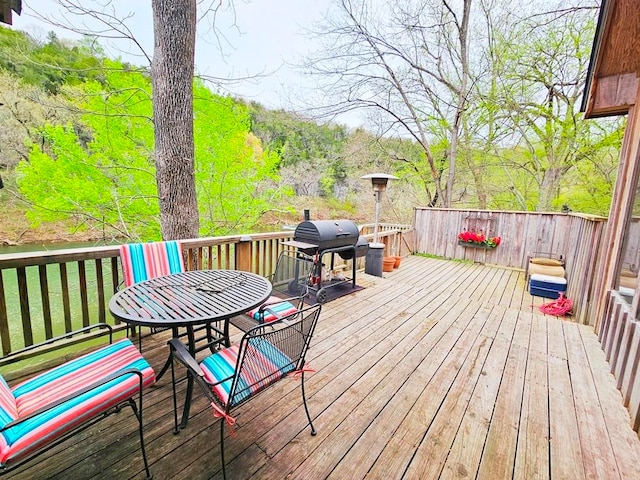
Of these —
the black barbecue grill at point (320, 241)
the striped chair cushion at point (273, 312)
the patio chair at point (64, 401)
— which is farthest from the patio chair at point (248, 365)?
the black barbecue grill at point (320, 241)

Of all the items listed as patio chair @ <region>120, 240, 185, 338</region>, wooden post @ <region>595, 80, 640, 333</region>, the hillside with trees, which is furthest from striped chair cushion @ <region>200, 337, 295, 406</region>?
the hillside with trees

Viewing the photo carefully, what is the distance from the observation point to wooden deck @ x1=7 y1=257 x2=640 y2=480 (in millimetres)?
1496

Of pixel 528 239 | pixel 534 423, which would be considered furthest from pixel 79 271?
pixel 528 239

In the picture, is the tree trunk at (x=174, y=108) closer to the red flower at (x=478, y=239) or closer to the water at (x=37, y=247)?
the red flower at (x=478, y=239)

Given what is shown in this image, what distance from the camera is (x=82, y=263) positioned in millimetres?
2359

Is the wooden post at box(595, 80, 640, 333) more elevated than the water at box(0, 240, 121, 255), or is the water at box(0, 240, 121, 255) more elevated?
the wooden post at box(595, 80, 640, 333)

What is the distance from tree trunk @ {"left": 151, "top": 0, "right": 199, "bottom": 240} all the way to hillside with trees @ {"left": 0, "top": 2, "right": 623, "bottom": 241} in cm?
178

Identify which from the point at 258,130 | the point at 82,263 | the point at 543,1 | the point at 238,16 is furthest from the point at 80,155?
the point at 543,1

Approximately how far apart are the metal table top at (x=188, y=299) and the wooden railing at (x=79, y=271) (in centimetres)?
57

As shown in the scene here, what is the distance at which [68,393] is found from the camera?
135 centimetres

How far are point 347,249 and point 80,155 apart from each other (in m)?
5.91

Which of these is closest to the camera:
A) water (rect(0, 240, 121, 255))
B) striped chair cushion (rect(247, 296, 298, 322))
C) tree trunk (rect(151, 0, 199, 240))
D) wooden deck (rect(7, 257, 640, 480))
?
wooden deck (rect(7, 257, 640, 480))

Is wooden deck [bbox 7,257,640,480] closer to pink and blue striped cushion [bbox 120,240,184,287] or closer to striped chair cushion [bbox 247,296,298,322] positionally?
striped chair cushion [bbox 247,296,298,322]

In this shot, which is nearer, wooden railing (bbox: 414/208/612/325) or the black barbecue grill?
wooden railing (bbox: 414/208/612/325)
